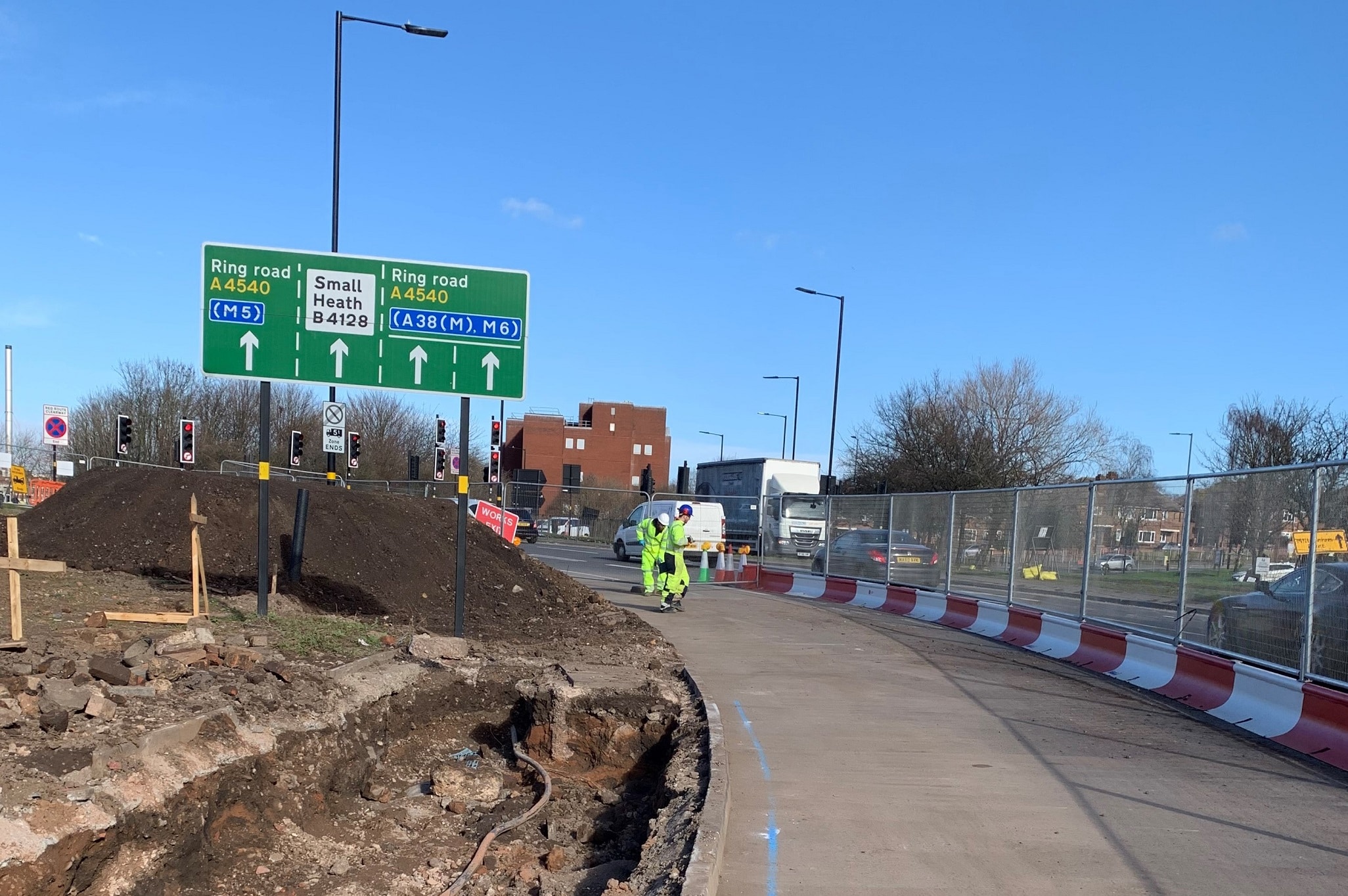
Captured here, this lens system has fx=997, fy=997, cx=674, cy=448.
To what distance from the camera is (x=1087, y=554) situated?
40.7ft

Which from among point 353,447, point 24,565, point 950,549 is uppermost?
point 353,447

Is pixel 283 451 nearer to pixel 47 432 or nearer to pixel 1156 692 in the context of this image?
pixel 47 432

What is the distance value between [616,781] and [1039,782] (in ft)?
10.5

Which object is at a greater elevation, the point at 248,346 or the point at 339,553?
the point at 248,346

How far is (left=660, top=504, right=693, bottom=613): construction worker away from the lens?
16422 mm

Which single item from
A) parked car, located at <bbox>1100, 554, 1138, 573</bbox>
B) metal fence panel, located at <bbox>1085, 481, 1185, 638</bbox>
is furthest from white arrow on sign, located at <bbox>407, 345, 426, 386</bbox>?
parked car, located at <bbox>1100, 554, 1138, 573</bbox>

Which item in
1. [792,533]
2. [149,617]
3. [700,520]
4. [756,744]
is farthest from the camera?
[700,520]

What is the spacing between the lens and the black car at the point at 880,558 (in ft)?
58.2

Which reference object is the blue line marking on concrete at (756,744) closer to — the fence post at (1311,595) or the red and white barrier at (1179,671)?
the red and white barrier at (1179,671)

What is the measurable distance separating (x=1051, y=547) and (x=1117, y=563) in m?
1.81

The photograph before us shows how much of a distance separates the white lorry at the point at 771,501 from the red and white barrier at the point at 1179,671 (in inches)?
226

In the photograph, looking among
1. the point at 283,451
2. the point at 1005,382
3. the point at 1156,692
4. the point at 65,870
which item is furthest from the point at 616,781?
the point at 283,451

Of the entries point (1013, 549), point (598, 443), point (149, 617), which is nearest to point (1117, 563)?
point (1013, 549)

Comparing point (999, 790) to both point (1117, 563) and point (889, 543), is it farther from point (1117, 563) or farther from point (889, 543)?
point (889, 543)
